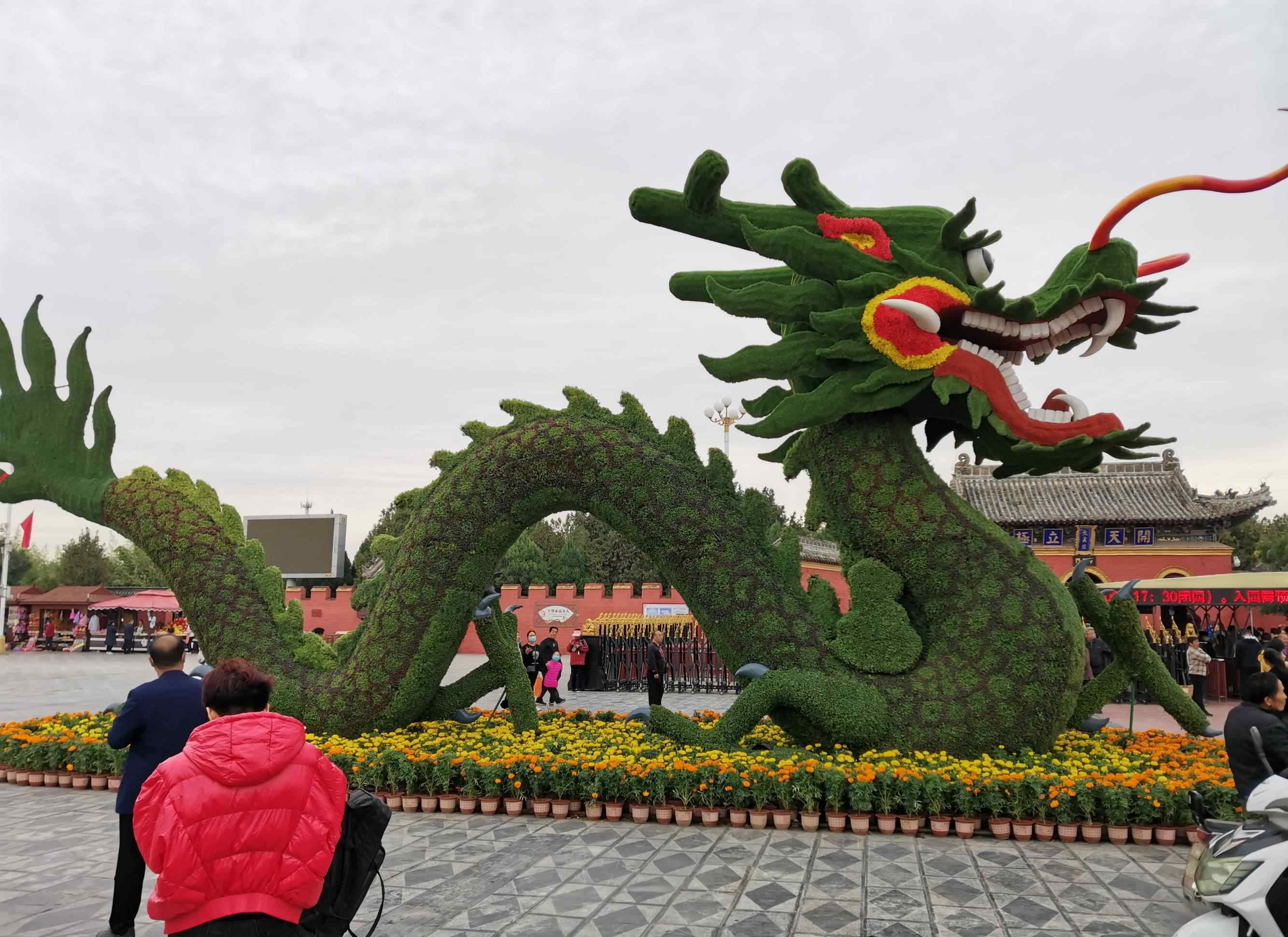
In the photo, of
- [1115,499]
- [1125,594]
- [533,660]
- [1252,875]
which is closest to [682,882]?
[1252,875]

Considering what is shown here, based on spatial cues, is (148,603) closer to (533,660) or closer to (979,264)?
(533,660)

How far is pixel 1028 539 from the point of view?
72.7 feet

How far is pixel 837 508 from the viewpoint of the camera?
639 centimetres

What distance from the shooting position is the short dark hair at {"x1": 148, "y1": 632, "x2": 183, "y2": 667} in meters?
3.37

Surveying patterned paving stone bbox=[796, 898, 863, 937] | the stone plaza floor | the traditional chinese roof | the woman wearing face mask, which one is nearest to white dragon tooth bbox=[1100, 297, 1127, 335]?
the stone plaza floor

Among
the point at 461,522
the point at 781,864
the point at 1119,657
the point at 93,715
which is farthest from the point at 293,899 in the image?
the point at 93,715

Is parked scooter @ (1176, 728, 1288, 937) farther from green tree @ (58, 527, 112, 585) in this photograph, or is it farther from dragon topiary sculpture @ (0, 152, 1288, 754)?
green tree @ (58, 527, 112, 585)

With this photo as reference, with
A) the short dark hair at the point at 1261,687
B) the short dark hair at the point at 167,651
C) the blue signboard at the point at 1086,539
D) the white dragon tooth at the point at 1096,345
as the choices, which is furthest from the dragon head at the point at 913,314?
the blue signboard at the point at 1086,539

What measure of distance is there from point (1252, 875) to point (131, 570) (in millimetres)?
53231

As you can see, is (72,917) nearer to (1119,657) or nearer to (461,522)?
(461,522)

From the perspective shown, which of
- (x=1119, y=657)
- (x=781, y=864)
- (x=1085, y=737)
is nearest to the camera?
(x=781, y=864)

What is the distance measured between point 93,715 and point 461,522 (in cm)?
442

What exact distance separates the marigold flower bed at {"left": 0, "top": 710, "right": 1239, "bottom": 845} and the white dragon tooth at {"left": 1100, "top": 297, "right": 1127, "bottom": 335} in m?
2.83

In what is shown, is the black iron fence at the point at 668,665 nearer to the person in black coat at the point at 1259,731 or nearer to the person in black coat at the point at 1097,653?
the person in black coat at the point at 1097,653
